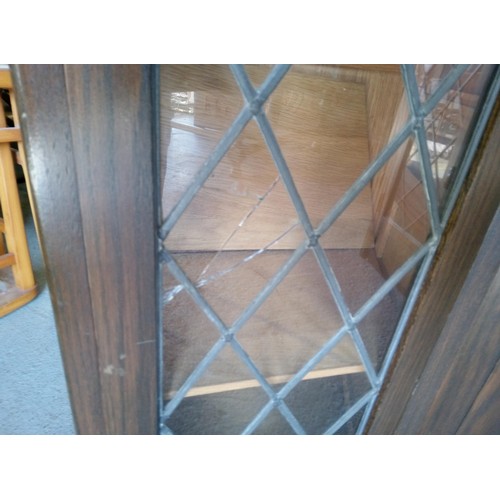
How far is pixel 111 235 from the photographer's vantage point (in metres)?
0.28

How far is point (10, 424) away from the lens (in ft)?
2.41

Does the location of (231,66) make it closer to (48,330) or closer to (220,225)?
(220,225)

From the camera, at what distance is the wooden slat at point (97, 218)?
24cm

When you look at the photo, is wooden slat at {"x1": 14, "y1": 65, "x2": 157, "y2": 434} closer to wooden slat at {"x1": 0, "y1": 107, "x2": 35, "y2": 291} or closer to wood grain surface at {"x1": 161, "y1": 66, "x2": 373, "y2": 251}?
wood grain surface at {"x1": 161, "y1": 66, "x2": 373, "y2": 251}

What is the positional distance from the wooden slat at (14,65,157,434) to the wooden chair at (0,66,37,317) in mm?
712

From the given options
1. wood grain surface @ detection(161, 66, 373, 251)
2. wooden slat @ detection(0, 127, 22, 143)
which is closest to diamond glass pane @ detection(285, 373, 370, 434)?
wood grain surface @ detection(161, 66, 373, 251)

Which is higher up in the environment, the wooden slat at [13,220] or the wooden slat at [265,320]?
the wooden slat at [265,320]

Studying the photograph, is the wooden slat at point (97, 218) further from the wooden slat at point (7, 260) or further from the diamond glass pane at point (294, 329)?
the wooden slat at point (7, 260)

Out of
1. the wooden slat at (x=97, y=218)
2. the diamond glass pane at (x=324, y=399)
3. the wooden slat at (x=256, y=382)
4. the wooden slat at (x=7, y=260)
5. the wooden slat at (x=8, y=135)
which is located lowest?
the wooden slat at (x=7, y=260)

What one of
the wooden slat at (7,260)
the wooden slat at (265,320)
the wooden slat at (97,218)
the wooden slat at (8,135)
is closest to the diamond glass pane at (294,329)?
the wooden slat at (265,320)

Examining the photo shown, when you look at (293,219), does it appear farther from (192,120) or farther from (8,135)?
(8,135)

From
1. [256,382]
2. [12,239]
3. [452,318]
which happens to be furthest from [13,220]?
[452,318]

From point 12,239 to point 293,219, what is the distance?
921 mm
